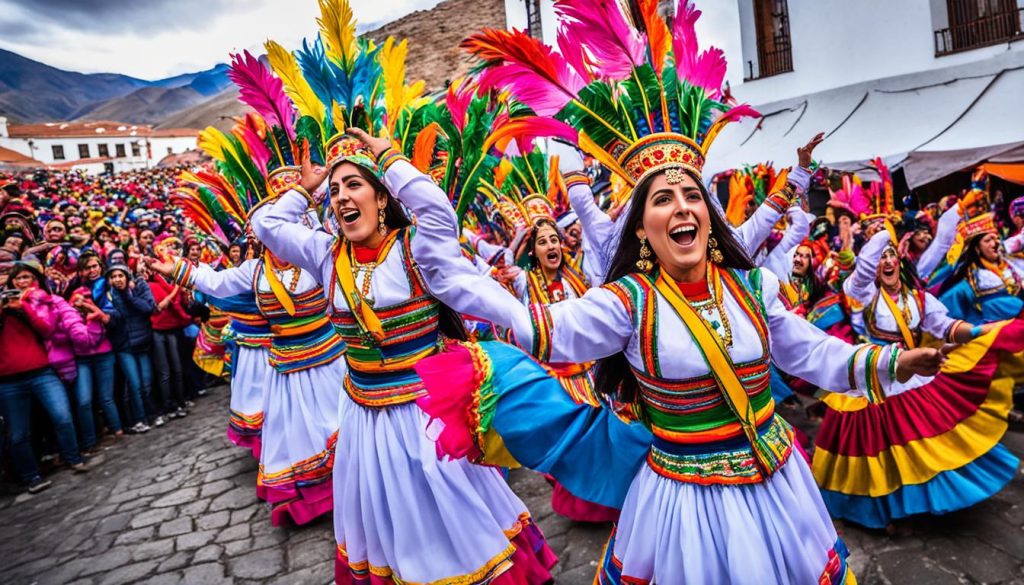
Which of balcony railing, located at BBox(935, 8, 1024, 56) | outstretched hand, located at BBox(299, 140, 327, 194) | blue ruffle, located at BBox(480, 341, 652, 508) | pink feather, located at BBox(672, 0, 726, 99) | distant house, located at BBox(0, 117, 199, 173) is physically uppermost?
distant house, located at BBox(0, 117, 199, 173)

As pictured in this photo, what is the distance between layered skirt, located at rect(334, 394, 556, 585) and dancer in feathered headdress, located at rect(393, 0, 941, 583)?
77 centimetres

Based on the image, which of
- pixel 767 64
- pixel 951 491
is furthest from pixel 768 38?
pixel 951 491

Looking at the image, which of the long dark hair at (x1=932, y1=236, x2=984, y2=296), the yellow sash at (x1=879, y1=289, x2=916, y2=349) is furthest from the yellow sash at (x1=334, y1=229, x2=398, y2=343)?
the long dark hair at (x1=932, y1=236, x2=984, y2=296)

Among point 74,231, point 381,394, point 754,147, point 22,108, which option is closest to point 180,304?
point 74,231

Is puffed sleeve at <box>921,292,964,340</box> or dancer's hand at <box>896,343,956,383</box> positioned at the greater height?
dancer's hand at <box>896,343,956,383</box>

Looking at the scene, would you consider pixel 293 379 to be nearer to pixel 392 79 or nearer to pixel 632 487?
pixel 392 79

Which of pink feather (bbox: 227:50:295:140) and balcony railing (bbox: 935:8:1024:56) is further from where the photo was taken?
balcony railing (bbox: 935:8:1024:56)

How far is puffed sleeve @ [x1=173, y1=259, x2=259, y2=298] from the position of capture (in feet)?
14.3

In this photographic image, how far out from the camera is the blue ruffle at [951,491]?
349cm

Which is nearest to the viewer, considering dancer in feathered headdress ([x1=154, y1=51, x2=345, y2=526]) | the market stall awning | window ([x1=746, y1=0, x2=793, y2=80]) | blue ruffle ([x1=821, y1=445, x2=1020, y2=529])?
blue ruffle ([x1=821, y1=445, x2=1020, y2=529])

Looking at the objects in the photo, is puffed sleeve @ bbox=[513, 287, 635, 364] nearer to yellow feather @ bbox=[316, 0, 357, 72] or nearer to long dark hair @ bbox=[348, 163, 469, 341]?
long dark hair @ bbox=[348, 163, 469, 341]

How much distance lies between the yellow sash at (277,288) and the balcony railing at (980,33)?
38.8ft

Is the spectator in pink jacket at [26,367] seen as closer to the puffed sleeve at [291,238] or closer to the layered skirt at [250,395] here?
the layered skirt at [250,395]

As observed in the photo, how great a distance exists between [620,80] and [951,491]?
3.06 metres
